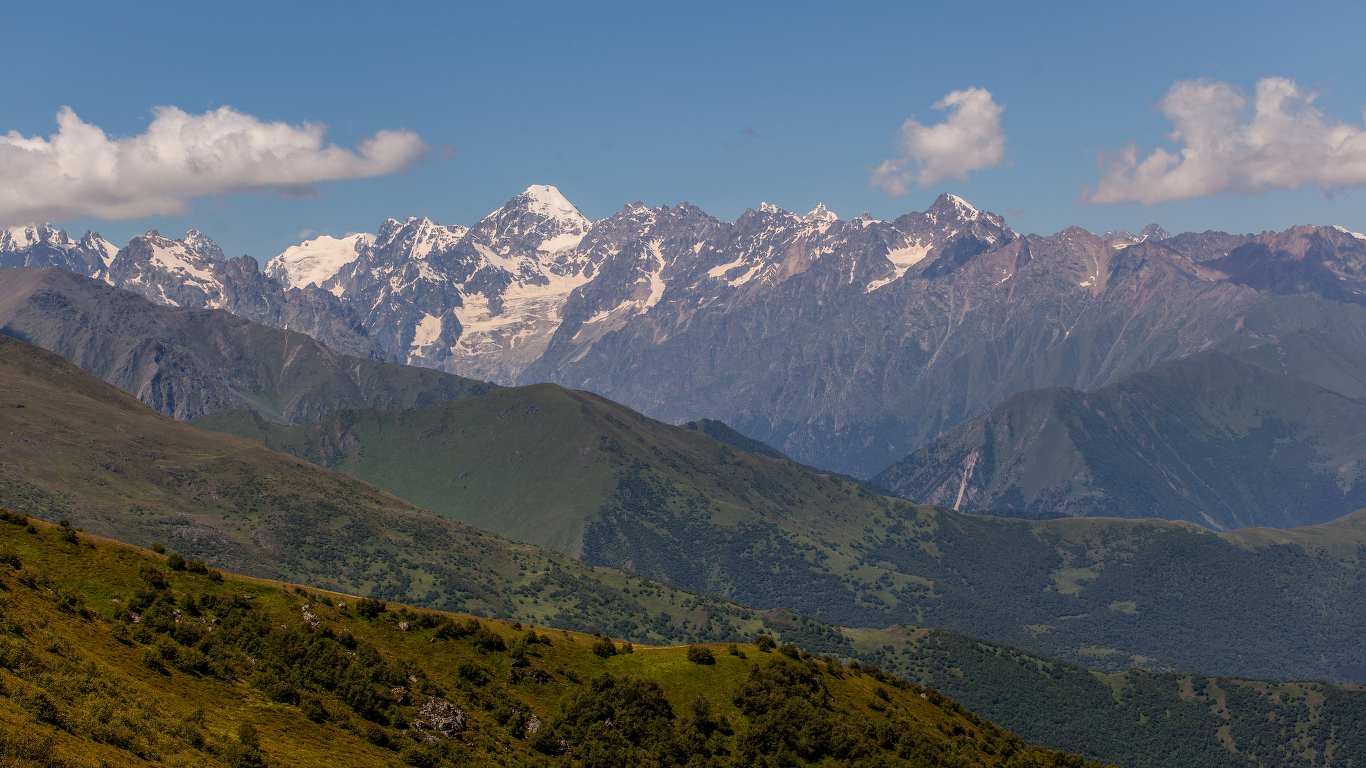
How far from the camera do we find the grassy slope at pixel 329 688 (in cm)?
7669

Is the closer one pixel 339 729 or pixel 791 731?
pixel 339 729

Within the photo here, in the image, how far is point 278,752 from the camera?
84.2 m

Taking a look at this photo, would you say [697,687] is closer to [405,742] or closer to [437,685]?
[437,685]

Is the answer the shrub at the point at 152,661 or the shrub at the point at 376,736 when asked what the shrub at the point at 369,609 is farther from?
the shrub at the point at 152,661

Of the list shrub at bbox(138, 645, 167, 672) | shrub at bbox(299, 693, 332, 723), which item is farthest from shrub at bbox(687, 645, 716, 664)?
shrub at bbox(138, 645, 167, 672)

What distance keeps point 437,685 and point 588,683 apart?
83.8 ft

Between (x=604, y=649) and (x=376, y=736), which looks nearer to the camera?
(x=376, y=736)

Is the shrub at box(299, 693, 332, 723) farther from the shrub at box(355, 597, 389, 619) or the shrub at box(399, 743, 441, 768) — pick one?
the shrub at box(355, 597, 389, 619)

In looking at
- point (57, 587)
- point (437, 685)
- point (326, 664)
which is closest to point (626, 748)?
point (437, 685)

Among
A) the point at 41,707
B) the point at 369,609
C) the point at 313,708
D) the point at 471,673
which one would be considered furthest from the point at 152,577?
the point at 41,707

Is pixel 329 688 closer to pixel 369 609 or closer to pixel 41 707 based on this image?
pixel 369 609

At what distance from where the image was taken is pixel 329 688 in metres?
111

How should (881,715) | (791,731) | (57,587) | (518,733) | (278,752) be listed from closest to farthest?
(278,752) < (57,587) < (518,733) < (791,731) < (881,715)

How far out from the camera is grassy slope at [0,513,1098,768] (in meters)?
76.7
